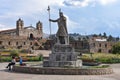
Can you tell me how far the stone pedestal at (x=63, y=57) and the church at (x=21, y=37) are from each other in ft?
198

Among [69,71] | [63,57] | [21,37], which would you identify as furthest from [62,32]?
[21,37]

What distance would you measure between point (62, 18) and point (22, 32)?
75.8 meters

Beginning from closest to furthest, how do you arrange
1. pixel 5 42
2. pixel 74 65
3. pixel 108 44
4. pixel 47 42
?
pixel 74 65, pixel 5 42, pixel 47 42, pixel 108 44

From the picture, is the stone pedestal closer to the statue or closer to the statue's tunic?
the statue

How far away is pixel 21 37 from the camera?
306 feet

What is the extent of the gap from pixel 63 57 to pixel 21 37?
68312mm

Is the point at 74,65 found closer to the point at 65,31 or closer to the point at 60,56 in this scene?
the point at 60,56

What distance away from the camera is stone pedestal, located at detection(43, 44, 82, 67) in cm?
2551

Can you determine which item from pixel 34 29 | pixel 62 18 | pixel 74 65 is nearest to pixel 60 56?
pixel 74 65

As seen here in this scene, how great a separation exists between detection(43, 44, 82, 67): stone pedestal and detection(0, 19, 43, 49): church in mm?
60233

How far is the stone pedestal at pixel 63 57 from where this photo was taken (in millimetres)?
25509

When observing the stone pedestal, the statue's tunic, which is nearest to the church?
the statue's tunic

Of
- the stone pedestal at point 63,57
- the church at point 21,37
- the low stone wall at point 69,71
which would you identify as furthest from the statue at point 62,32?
the church at point 21,37

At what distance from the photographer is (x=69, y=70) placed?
22359 millimetres
